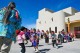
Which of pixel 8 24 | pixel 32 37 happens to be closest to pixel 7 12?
pixel 8 24

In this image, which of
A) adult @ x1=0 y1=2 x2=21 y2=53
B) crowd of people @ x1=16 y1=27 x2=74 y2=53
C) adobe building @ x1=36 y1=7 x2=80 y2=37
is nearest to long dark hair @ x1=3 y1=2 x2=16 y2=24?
adult @ x1=0 y1=2 x2=21 y2=53

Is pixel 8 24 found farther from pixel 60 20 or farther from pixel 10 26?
pixel 60 20

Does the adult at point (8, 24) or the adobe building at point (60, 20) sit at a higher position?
the adobe building at point (60, 20)

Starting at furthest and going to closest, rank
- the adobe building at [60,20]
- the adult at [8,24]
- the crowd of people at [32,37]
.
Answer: the adobe building at [60,20] → the crowd of people at [32,37] → the adult at [8,24]

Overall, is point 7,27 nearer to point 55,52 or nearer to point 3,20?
point 3,20

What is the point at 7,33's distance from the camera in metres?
3.94

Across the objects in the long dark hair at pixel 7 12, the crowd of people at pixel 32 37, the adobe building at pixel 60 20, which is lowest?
the crowd of people at pixel 32 37

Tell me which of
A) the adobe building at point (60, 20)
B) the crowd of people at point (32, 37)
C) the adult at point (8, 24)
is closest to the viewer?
the adult at point (8, 24)

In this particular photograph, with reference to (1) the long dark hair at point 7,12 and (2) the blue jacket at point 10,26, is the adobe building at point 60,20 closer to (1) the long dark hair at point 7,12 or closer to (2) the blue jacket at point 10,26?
(2) the blue jacket at point 10,26

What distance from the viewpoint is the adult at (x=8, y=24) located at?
A: 154 inches

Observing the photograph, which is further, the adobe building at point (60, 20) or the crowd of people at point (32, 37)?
the adobe building at point (60, 20)

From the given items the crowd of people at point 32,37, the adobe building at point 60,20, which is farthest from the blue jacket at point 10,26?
the adobe building at point 60,20

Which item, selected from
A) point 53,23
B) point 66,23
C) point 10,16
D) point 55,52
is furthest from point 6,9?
point 53,23

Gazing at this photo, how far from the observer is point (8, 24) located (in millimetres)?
3975
